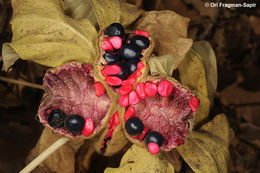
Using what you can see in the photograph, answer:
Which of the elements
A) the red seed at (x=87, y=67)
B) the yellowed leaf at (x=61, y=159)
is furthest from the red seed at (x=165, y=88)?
the yellowed leaf at (x=61, y=159)

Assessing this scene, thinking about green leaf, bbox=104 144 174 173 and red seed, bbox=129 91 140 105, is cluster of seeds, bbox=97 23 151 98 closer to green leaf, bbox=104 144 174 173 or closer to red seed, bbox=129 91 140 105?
red seed, bbox=129 91 140 105

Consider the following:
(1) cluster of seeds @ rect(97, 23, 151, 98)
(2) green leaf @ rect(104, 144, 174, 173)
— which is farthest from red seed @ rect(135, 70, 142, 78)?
(2) green leaf @ rect(104, 144, 174, 173)

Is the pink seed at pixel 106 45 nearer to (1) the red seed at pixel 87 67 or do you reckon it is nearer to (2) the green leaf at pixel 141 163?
(1) the red seed at pixel 87 67

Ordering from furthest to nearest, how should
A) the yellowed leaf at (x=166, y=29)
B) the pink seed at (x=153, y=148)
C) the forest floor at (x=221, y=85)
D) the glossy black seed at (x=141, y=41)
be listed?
the forest floor at (x=221, y=85), the yellowed leaf at (x=166, y=29), the glossy black seed at (x=141, y=41), the pink seed at (x=153, y=148)

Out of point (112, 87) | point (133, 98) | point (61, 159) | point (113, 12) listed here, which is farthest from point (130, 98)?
point (61, 159)

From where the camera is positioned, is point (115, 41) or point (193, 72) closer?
point (115, 41)

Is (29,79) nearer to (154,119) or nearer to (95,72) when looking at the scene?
(95,72)

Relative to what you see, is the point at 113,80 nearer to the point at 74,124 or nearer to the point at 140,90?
the point at 140,90
